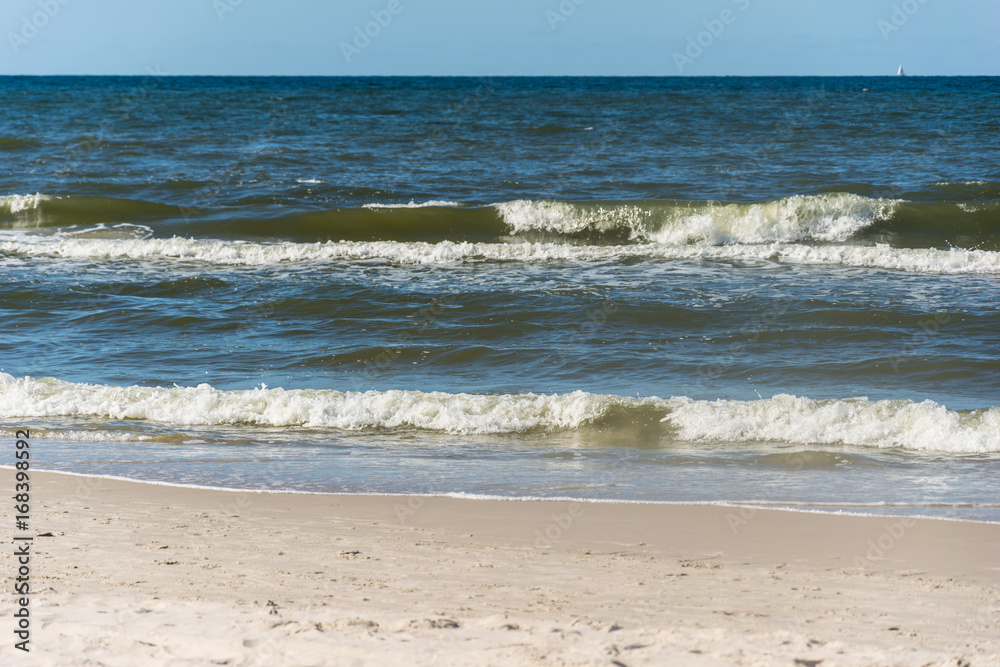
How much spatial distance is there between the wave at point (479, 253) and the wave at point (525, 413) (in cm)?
671

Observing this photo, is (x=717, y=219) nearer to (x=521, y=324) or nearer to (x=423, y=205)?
(x=423, y=205)

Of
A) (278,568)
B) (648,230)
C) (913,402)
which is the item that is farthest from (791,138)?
(278,568)

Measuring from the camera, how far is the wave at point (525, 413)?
6.22 metres

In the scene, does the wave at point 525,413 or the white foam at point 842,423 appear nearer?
the white foam at point 842,423

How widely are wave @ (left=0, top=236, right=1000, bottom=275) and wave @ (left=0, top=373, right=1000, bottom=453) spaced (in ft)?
22.0

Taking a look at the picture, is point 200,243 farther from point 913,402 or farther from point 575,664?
point 575,664

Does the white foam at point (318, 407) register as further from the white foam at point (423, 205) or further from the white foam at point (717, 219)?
the white foam at point (423, 205)

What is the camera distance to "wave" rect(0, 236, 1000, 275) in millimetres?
12797

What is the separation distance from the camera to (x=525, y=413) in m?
Answer: 6.77

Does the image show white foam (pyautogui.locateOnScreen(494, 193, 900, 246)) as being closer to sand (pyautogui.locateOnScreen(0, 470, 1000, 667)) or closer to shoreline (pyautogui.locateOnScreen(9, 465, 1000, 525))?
shoreline (pyautogui.locateOnScreen(9, 465, 1000, 525))

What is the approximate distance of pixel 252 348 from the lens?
8.96 metres

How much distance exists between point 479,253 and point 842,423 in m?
8.39

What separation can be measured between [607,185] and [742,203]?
3538 mm

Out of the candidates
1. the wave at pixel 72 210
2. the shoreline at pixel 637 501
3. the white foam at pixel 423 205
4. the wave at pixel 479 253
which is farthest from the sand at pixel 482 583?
the wave at pixel 72 210
